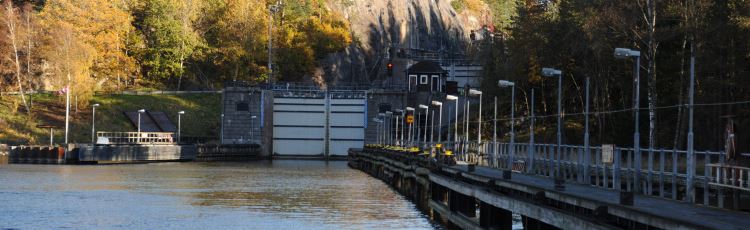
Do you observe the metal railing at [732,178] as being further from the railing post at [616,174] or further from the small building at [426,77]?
the small building at [426,77]

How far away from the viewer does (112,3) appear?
131250 mm

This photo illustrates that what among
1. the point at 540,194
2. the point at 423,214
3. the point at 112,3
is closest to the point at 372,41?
the point at 112,3

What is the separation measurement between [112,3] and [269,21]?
59.0 ft

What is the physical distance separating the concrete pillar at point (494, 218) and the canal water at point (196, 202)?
758cm

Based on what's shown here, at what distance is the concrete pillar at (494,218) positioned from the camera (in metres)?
28.6

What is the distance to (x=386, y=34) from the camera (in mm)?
155625

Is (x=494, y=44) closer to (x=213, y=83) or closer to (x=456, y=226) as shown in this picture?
(x=213, y=83)

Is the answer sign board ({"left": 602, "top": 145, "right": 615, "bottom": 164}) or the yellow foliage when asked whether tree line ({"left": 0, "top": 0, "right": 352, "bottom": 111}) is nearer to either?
the yellow foliage

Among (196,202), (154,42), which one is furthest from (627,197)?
(154,42)

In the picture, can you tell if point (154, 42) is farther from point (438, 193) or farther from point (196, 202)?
point (438, 193)

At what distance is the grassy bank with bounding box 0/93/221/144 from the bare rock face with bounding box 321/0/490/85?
19.3 m

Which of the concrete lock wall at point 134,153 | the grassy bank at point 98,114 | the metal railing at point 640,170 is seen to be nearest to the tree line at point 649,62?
the metal railing at point 640,170

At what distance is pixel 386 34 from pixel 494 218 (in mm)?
126842

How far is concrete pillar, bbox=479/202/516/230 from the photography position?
28609 millimetres
